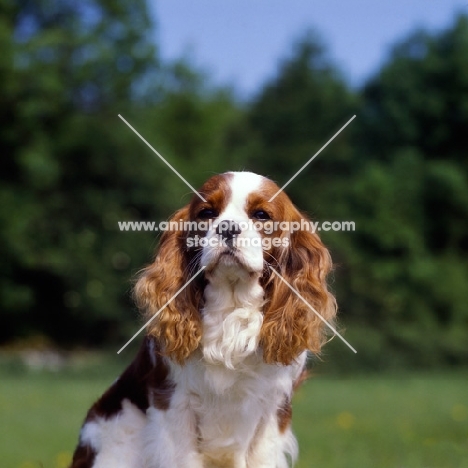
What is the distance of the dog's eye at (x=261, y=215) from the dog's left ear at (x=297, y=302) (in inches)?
8.6

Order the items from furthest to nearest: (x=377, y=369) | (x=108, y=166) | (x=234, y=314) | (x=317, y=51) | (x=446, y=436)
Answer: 1. (x=317, y=51)
2. (x=108, y=166)
3. (x=377, y=369)
4. (x=446, y=436)
5. (x=234, y=314)

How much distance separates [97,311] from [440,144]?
13.8 m

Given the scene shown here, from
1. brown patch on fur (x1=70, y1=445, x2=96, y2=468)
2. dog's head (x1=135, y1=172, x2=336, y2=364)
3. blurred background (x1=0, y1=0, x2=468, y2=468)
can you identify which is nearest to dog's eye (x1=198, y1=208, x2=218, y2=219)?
dog's head (x1=135, y1=172, x2=336, y2=364)

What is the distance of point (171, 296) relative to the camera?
4.50 meters

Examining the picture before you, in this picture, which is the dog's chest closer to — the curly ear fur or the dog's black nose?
the curly ear fur

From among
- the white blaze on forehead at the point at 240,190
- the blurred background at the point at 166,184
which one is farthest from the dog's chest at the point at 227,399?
the blurred background at the point at 166,184

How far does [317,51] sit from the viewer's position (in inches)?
1462

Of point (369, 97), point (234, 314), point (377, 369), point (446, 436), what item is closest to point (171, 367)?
point (234, 314)

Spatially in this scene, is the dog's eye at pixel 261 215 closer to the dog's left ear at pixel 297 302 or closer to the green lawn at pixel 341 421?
the dog's left ear at pixel 297 302

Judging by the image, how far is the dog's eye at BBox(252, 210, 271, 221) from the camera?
427cm

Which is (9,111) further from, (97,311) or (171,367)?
(171,367)

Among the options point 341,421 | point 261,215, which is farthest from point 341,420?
→ point 261,215

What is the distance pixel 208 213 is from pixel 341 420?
7.47 m

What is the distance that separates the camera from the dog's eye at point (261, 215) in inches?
168
